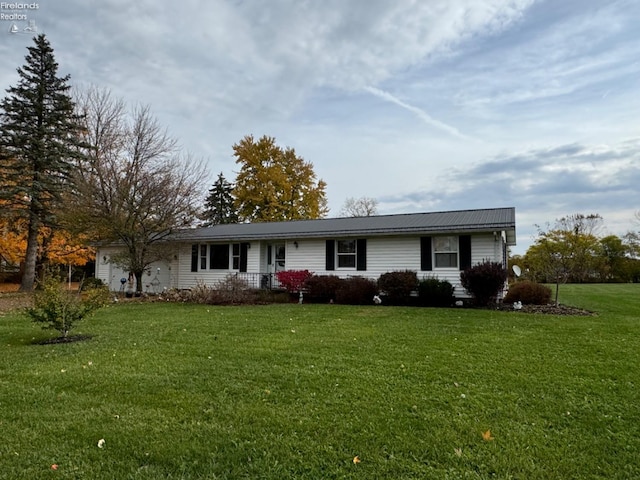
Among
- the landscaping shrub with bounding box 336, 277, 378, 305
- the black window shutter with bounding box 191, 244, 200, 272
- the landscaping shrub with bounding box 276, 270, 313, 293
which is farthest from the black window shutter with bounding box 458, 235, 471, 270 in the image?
the black window shutter with bounding box 191, 244, 200, 272

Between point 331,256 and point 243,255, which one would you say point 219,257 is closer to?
point 243,255

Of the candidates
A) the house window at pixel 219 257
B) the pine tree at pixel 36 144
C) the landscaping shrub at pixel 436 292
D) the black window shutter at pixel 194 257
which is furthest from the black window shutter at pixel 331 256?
the pine tree at pixel 36 144

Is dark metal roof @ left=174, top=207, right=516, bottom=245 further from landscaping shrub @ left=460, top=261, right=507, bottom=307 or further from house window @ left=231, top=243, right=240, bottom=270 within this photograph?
landscaping shrub @ left=460, top=261, right=507, bottom=307

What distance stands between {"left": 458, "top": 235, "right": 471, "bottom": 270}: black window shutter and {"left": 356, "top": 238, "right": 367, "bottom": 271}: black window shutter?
11.4ft

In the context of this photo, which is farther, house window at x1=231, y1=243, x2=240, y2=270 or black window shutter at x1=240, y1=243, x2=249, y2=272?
house window at x1=231, y1=243, x2=240, y2=270

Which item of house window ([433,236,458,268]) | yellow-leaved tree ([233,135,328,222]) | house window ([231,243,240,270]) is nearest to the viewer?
house window ([433,236,458,268])

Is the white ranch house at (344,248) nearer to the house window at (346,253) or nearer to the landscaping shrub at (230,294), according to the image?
the house window at (346,253)

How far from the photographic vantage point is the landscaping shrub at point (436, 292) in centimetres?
1302

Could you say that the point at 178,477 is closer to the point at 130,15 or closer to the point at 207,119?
the point at 130,15

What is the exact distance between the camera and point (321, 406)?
150 inches

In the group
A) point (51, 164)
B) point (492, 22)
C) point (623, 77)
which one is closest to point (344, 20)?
point (492, 22)

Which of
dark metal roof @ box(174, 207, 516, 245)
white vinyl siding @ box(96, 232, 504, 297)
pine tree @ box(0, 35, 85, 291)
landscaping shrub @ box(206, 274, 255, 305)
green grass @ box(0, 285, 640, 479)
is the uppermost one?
pine tree @ box(0, 35, 85, 291)

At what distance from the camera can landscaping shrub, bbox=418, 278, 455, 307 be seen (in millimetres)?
13016

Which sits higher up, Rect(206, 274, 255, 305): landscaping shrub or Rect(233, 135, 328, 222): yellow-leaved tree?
Rect(233, 135, 328, 222): yellow-leaved tree
